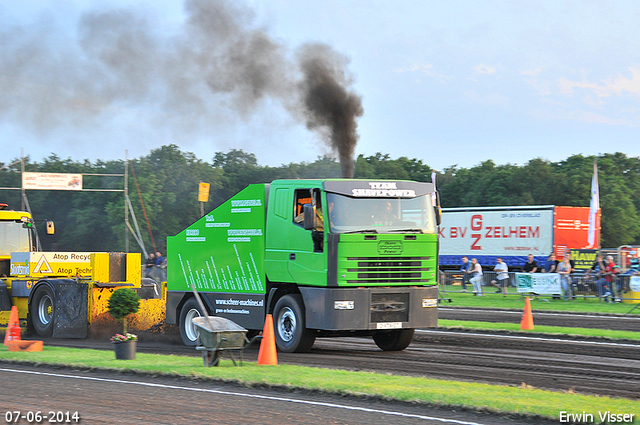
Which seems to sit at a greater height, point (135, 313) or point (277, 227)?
point (277, 227)

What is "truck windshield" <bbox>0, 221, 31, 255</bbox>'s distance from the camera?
62.5ft

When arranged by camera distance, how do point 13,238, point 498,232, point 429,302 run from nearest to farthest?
point 429,302
point 13,238
point 498,232

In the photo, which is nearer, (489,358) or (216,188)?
(489,358)

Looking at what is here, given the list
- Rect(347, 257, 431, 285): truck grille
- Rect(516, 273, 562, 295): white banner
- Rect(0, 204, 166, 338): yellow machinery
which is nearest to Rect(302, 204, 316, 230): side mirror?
Rect(347, 257, 431, 285): truck grille

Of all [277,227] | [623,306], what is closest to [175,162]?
[623,306]

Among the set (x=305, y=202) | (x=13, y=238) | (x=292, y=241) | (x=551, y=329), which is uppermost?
(x=305, y=202)

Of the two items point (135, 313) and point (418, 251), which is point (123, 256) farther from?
point (418, 251)

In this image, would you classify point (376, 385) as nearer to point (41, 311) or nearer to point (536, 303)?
point (41, 311)

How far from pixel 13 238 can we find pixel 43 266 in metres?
1.58

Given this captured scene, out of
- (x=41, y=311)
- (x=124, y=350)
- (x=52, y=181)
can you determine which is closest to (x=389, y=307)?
(x=124, y=350)

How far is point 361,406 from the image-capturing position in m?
8.74

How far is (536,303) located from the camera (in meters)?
27.1

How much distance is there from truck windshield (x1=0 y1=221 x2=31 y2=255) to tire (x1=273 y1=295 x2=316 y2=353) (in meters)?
8.56

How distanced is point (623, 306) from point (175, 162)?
60.6 m
